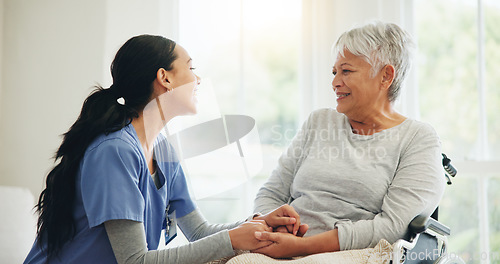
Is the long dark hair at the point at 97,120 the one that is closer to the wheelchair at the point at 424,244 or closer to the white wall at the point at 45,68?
the white wall at the point at 45,68

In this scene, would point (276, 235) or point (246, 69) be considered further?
point (246, 69)

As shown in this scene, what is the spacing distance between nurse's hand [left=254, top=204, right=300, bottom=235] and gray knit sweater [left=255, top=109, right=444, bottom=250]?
4.1 inches

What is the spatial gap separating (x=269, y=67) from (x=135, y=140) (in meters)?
1.07

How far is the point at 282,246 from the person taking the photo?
1321 millimetres

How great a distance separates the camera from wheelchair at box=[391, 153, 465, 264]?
4.09 feet

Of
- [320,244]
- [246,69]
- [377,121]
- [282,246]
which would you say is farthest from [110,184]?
[246,69]

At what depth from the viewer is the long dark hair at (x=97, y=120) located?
1.25 metres

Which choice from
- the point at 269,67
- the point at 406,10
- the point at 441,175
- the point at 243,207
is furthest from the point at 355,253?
the point at 406,10

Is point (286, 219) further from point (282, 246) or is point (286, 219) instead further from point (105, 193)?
point (105, 193)

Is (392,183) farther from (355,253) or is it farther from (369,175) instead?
(355,253)

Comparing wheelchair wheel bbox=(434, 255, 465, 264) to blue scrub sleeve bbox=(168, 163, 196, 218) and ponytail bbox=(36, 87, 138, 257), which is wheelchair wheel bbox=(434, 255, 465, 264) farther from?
ponytail bbox=(36, 87, 138, 257)

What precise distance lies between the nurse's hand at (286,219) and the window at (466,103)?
3.61ft

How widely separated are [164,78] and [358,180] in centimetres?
67

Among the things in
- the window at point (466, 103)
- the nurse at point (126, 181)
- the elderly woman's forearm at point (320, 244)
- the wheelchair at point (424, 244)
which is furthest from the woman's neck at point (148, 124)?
the window at point (466, 103)
